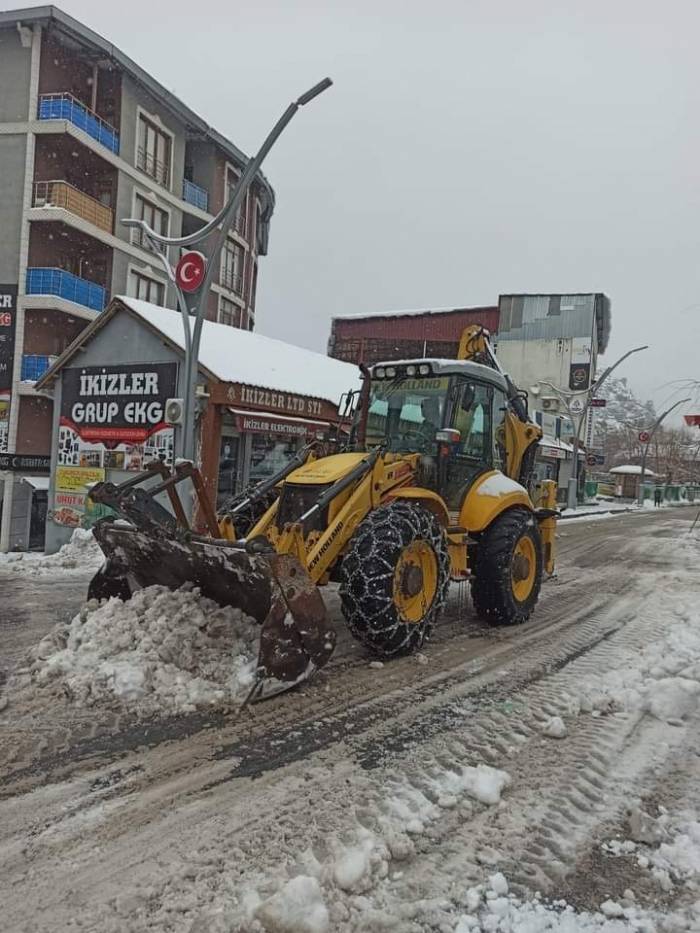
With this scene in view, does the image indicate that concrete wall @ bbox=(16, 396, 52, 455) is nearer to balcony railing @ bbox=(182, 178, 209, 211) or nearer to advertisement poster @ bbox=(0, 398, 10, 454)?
advertisement poster @ bbox=(0, 398, 10, 454)

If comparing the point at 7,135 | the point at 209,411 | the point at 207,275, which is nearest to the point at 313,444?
the point at 207,275

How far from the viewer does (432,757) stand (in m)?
3.79

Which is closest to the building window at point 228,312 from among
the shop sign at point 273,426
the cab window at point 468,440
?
the shop sign at point 273,426

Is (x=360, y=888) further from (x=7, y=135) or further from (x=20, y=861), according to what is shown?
(x=7, y=135)

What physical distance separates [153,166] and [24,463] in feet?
49.8

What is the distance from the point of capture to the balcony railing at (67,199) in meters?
23.9

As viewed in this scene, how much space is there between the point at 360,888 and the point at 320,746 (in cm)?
123

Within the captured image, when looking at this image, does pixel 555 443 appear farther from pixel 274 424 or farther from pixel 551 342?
pixel 274 424

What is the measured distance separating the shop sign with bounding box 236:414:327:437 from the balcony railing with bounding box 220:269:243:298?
66.6 ft

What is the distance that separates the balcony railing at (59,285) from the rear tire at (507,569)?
2139 cm

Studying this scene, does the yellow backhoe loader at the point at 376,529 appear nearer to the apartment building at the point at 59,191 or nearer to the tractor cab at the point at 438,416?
the tractor cab at the point at 438,416

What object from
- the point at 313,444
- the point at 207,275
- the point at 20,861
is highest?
the point at 207,275

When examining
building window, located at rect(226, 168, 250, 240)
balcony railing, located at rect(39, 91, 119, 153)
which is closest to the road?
balcony railing, located at rect(39, 91, 119, 153)

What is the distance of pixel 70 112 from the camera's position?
24078 mm
